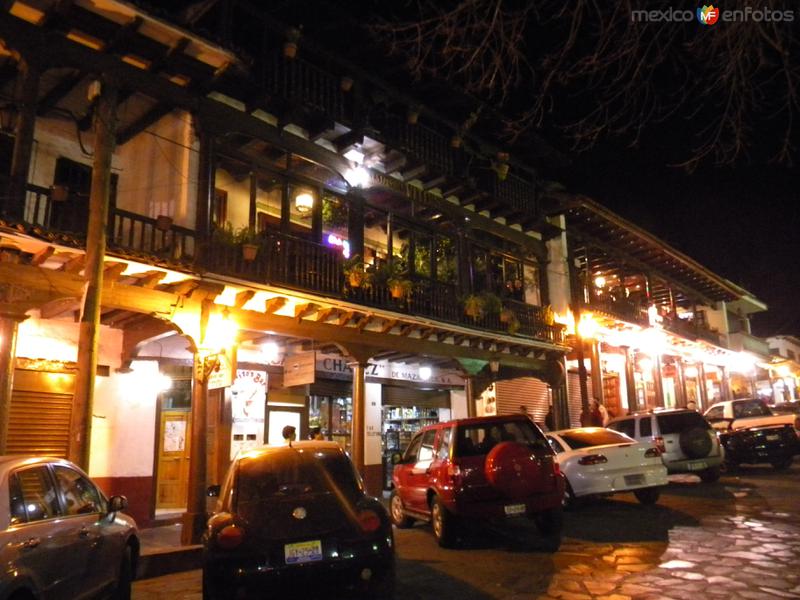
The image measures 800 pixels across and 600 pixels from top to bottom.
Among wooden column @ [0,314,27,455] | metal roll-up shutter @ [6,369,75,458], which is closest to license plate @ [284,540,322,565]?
wooden column @ [0,314,27,455]

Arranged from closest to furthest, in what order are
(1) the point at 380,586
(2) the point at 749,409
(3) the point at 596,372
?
(1) the point at 380,586
(2) the point at 749,409
(3) the point at 596,372

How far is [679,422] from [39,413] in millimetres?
13503

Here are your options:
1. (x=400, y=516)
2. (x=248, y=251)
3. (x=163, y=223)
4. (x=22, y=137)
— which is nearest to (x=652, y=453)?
(x=400, y=516)

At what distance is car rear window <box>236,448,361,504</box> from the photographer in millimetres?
6324

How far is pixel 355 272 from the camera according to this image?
44.7ft

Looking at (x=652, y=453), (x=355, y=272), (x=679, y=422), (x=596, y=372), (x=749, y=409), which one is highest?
(x=355, y=272)

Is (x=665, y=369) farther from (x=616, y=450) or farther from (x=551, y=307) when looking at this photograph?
(x=616, y=450)

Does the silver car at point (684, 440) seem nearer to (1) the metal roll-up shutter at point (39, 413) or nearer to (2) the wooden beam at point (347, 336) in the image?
(2) the wooden beam at point (347, 336)

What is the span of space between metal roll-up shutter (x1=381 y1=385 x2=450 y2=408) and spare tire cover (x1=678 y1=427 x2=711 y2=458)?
7626 millimetres

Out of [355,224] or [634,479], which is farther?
[355,224]

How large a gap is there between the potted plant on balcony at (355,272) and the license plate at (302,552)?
8.31 metres

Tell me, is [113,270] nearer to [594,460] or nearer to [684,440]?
[594,460]

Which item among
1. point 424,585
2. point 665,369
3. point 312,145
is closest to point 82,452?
point 424,585

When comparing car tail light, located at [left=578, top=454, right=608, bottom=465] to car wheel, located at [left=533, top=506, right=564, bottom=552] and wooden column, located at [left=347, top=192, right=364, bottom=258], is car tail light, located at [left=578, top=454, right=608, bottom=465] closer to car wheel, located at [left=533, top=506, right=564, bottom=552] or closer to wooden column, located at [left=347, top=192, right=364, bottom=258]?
car wheel, located at [left=533, top=506, right=564, bottom=552]
